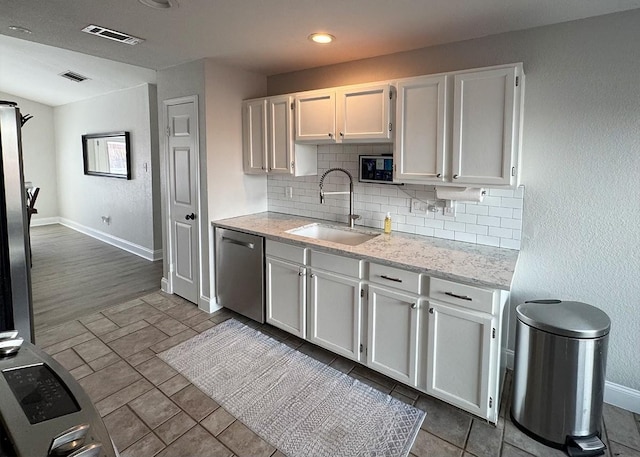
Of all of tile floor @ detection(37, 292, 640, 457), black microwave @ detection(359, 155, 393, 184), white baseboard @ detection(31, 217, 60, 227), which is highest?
black microwave @ detection(359, 155, 393, 184)

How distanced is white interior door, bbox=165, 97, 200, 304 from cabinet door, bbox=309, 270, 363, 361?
58.1 inches

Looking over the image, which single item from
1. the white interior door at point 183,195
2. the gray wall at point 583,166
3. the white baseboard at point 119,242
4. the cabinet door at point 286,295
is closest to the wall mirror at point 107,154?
the white baseboard at point 119,242

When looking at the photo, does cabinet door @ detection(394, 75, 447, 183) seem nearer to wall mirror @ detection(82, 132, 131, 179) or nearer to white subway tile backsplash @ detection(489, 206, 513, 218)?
white subway tile backsplash @ detection(489, 206, 513, 218)

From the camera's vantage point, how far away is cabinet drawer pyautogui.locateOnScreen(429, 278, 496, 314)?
2.09m

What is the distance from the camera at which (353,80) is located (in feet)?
10.9

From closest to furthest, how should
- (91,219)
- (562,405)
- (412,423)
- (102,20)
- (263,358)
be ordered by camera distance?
(562,405) < (412,423) < (102,20) < (263,358) < (91,219)

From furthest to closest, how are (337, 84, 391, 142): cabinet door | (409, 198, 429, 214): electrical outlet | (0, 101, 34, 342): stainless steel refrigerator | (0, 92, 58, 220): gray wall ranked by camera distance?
(0, 92, 58, 220): gray wall, (409, 198, 429, 214): electrical outlet, (337, 84, 391, 142): cabinet door, (0, 101, 34, 342): stainless steel refrigerator

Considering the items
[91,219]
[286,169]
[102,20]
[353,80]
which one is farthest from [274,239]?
[91,219]

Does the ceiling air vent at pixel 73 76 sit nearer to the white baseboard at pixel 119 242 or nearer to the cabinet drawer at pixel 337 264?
the white baseboard at pixel 119 242

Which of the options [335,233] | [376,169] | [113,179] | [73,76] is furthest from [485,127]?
[113,179]

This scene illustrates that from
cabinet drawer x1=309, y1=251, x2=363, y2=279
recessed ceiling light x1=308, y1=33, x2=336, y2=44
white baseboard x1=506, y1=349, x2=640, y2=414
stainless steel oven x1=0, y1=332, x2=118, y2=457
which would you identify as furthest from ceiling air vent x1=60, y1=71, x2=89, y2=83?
white baseboard x1=506, y1=349, x2=640, y2=414

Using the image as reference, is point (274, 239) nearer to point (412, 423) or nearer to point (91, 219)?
point (412, 423)

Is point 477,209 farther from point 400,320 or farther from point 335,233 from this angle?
point 335,233

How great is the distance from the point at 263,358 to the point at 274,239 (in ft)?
3.06
